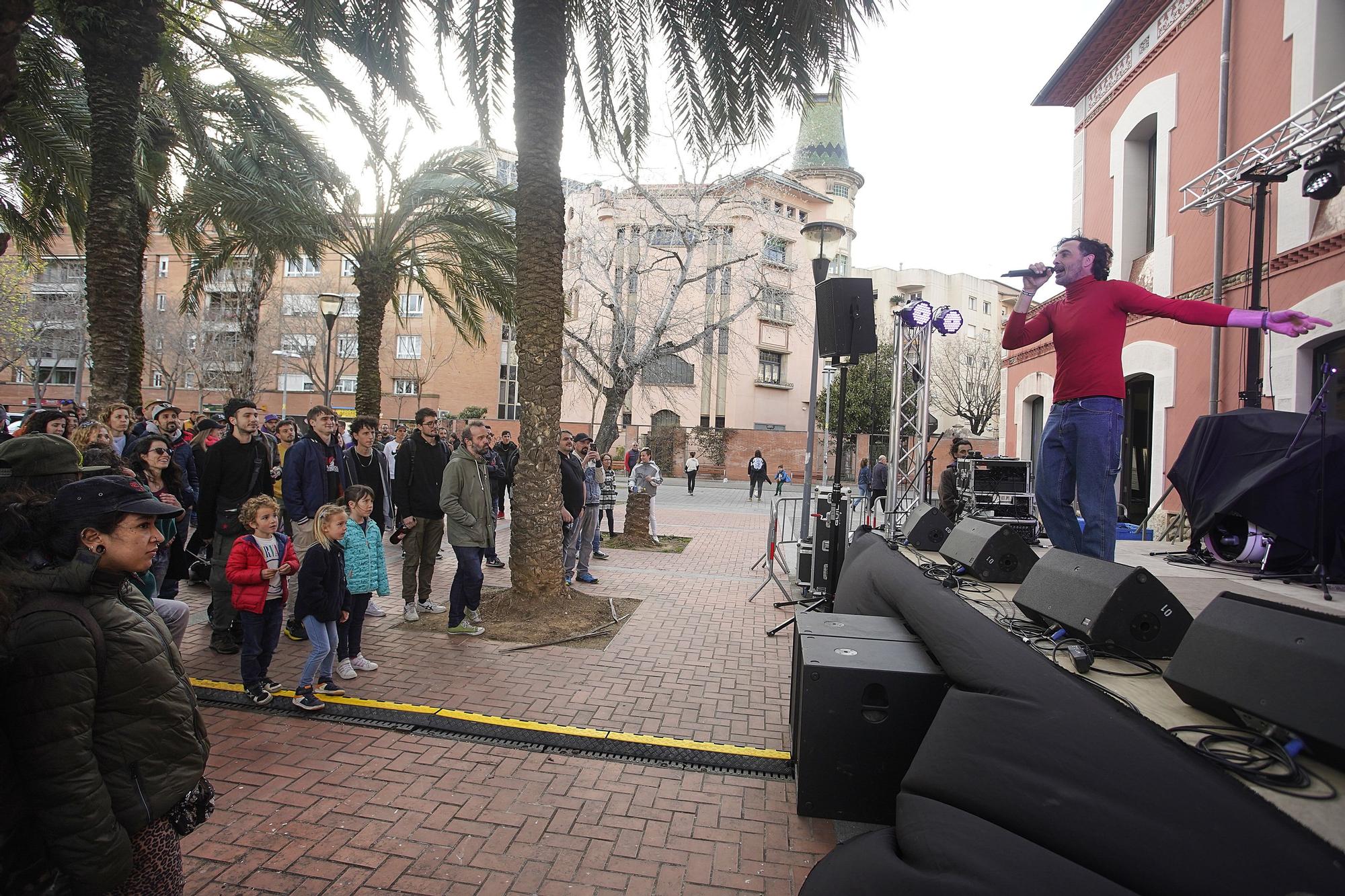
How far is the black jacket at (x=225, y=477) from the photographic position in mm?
5992

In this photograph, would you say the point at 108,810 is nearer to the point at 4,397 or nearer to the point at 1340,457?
the point at 1340,457

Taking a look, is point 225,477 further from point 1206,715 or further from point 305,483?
point 1206,715

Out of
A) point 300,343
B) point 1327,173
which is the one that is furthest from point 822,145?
point 1327,173

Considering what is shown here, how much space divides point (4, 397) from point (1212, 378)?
6158cm

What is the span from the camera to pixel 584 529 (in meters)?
9.27

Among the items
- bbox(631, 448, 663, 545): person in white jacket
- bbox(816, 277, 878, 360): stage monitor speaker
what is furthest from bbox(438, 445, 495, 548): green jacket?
bbox(631, 448, 663, 545): person in white jacket

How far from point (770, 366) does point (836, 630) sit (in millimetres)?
38637

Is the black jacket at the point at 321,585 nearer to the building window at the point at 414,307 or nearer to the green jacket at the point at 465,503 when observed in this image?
the green jacket at the point at 465,503

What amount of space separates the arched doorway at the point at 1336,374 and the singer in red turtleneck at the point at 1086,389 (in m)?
7.09

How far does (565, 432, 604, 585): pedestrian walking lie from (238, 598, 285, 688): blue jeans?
12.3ft

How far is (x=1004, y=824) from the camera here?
1898mm

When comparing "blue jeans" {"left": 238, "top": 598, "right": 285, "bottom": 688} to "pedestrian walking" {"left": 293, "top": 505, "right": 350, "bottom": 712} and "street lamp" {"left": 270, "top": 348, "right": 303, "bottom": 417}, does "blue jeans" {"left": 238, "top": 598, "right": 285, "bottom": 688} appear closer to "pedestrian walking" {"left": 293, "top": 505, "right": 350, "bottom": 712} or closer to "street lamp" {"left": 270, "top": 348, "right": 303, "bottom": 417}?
"pedestrian walking" {"left": 293, "top": 505, "right": 350, "bottom": 712}

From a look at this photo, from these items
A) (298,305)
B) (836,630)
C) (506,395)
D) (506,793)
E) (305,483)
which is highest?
(298,305)

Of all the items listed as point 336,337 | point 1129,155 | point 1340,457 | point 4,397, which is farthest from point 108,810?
point 4,397
